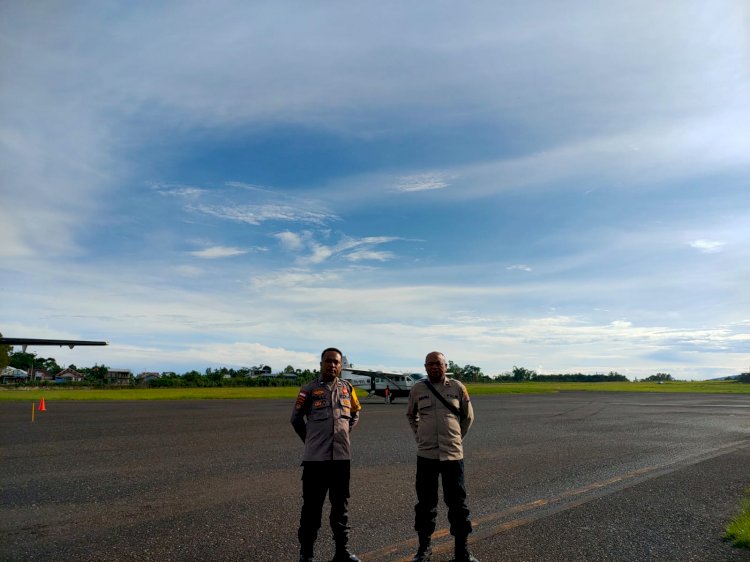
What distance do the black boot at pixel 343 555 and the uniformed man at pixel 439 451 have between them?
2.08ft

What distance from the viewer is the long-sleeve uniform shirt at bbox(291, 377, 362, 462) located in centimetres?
546

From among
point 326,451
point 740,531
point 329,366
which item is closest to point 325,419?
point 326,451

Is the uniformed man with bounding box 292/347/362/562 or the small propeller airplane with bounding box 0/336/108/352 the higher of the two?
the small propeller airplane with bounding box 0/336/108/352

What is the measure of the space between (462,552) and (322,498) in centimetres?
152

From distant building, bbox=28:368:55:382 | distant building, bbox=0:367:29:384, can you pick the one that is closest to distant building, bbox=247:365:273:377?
distant building, bbox=0:367:29:384

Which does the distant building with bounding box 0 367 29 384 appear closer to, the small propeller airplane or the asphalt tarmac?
the small propeller airplane

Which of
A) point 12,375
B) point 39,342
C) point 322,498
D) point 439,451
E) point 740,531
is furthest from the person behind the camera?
point 12,375

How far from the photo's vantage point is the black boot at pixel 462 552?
5.35m

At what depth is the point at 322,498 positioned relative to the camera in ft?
17.6

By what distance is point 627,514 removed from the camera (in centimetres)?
739

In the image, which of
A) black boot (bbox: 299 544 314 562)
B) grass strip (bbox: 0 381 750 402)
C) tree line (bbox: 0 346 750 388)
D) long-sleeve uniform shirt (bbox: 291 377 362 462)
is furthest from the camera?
tree line (bbox: 0 346 750 388)

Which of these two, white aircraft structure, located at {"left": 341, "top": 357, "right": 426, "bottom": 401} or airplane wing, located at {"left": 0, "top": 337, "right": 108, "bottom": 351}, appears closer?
airplane wing, located at {"left": 0, "top": 337, "right": 108, "bottom": 351}

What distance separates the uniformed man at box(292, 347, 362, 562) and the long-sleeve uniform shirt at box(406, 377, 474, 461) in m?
0.75

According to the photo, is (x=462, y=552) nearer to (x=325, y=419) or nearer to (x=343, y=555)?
(x=343, y=555)
